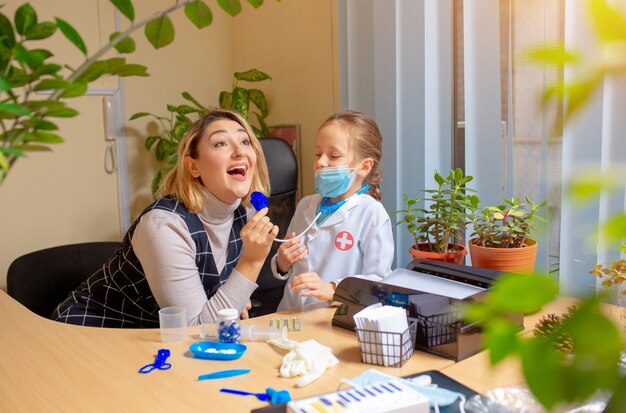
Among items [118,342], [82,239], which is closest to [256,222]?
[118,342]

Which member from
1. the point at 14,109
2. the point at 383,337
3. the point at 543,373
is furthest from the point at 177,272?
the point at 543,373

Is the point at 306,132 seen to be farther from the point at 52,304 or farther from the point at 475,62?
the point at 52,304

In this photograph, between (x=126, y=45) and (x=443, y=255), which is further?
(x=443, y=255)

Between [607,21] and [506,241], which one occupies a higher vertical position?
[607,21]

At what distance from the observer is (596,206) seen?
160 cm

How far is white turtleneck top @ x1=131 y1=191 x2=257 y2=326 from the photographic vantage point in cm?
155

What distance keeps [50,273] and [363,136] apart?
126 cm

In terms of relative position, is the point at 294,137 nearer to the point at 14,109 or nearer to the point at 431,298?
the point at 431,298

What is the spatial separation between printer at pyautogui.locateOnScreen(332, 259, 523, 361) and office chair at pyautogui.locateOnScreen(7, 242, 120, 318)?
4.06 feet

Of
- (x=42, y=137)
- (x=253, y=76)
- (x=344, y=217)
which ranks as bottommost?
(x=344, y=217)

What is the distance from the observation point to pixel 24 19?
1.72ft

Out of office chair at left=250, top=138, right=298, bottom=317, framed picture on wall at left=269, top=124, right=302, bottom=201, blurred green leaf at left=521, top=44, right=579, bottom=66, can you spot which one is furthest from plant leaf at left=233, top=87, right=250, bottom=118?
blurred green leaf at left=521, top=44, right=579, bottom=66

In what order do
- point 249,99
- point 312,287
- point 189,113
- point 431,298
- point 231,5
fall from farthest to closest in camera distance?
1. point 189,113
2. point 249,99
3. point 312,287
4. point 431,298
5. point 231,5

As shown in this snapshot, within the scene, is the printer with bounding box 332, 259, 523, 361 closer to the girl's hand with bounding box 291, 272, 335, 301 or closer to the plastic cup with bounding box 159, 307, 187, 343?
the girl's hand with bounding box 291, 272, 335, 301
